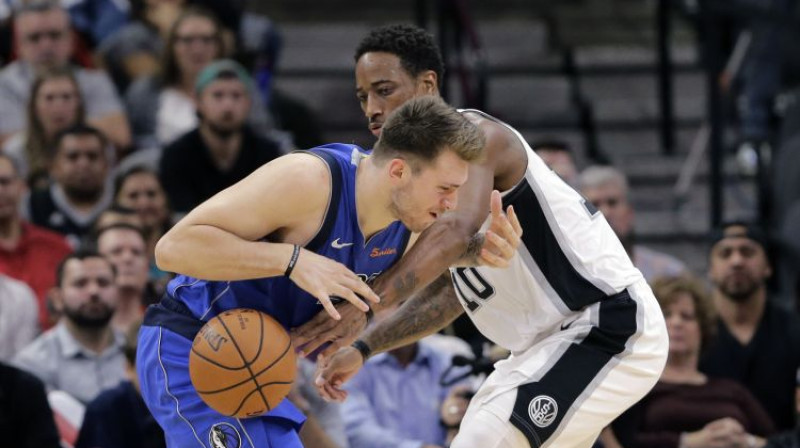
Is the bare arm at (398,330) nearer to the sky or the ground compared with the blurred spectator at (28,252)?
nearer to the sky

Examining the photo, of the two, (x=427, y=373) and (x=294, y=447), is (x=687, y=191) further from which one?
(x=294, y=447)

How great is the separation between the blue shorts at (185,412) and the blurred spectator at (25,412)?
2.30 m

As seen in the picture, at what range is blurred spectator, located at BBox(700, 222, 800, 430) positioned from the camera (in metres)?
9.55

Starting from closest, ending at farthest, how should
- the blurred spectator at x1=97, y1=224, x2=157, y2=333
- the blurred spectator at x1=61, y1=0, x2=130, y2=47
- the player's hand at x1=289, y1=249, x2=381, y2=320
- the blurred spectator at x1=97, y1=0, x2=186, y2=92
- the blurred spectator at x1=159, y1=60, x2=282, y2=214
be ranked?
the player's hand at x1=289, y1=249, x2=381, y2=320
the blurred spectator at x1=97, y1=224, x2=157, y2=333
the blurred spectator at x1=159, y1=60, x2=282, y2=214
the blurred spectator at x1=97, y1=0, x2=186, y2=92
the blurred spectator at x1=61, y1=0, x2=130, y2=47

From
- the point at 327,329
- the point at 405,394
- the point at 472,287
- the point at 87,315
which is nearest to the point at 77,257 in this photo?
the point at 87,315

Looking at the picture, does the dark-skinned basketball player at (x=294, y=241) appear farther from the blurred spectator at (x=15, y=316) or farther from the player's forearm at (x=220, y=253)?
the blurred spectator at (x=15, y=316)

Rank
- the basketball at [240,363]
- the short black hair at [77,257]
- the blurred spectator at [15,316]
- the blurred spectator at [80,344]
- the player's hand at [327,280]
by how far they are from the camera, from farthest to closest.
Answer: the blurred spectator at [15,316] → the short black hair at [77,257] → the blurred spectator at [80,344] → the basketball at [240,363] → the player's hand at [327,280]

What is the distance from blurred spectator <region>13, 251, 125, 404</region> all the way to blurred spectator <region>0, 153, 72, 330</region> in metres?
0.88

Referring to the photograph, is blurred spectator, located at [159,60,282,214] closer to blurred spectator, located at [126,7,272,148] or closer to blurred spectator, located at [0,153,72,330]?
blurred spectator, located at [126,7,272,148]

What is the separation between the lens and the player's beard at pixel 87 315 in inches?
354

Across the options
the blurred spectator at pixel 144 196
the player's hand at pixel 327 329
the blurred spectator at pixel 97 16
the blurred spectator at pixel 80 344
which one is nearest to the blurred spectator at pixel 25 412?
the blurred spectator at pixel 80 344

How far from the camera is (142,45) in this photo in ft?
38.7

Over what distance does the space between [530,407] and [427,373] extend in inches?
117

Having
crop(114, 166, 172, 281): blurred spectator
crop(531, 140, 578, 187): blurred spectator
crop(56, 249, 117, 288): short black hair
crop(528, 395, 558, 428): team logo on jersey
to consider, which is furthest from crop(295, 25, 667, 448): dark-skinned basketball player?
crop(114, 166, 172, 281): blurred spectator
